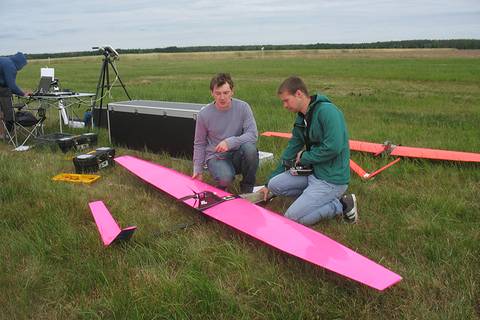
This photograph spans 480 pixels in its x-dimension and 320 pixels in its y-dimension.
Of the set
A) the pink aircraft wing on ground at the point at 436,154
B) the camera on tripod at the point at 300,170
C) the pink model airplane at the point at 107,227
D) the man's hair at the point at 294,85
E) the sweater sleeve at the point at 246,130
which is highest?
the man's hair at the point at 294,85

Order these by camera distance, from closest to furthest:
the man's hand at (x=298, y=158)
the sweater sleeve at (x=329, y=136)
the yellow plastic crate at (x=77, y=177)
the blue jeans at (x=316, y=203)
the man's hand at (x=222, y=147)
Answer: the sweater sleeve at (x=329, y=136), the blue jeans at (x=316, y=203), the man's hand at (x=298, y=158), the man's hand at (x=222, y=147), the yellow plastic crate at (x=77, y=177)

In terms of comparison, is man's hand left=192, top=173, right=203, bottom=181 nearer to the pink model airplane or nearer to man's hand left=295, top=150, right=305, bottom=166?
the pink model airplane

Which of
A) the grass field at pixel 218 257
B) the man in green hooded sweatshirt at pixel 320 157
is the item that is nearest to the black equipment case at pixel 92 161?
the grass field at pixel 218 257

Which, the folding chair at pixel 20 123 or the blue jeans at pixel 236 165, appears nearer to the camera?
the blue jeans at pixel 236 165

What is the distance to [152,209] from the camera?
4359 mm

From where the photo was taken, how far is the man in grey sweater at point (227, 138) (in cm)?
458

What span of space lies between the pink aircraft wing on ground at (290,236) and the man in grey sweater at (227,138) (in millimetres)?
253

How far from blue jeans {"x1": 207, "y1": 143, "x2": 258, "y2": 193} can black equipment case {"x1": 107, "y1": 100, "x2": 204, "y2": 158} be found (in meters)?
1.22

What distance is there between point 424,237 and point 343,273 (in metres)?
1.18

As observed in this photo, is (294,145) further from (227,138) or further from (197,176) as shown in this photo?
A: (197,176)

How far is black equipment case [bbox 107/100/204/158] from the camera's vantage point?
6.00 metres

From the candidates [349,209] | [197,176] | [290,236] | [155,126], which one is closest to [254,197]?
[197,176]

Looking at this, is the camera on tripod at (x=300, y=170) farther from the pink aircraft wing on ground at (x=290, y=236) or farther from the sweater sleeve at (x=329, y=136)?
the pink aircraft wing on ground at (x=290, y=236)

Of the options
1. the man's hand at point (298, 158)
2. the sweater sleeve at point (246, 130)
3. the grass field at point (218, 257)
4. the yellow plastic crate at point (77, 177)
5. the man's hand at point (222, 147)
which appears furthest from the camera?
the yellow plastic crate at point (77, 177)
